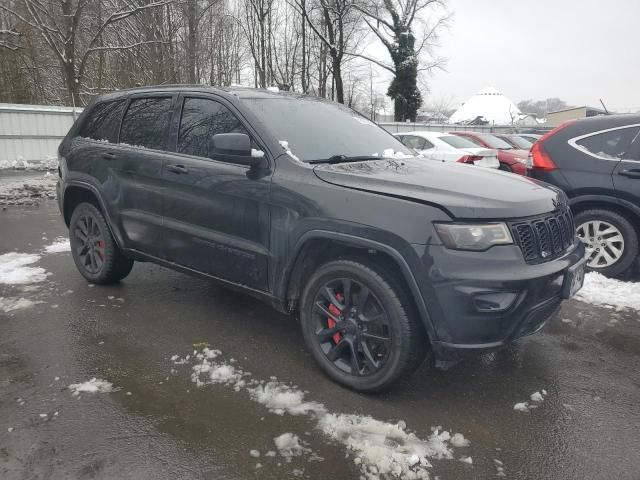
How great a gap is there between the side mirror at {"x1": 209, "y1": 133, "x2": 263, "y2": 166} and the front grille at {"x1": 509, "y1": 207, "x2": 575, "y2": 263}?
5.37ft

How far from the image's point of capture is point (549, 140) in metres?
5.77

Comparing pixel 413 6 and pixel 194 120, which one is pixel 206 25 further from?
pixel 194 120

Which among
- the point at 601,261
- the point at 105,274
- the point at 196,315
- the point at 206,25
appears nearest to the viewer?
the point at 196,315

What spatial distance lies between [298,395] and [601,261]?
4036mm

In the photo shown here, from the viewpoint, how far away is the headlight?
8.50 feet

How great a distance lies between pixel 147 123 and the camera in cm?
419

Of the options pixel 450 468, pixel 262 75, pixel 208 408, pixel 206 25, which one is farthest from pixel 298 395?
pixel 262 75

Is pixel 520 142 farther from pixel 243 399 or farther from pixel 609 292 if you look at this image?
pixel 243 399

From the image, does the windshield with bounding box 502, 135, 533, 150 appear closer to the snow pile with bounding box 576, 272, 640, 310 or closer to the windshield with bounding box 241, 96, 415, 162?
the snow pile with bounding box 576, 272, 640, 310

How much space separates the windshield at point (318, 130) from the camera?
11.2ft

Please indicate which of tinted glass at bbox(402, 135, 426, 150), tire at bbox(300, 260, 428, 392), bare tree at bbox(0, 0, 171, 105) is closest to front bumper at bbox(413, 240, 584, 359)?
tire at bbox(300, 260, 428, 392)

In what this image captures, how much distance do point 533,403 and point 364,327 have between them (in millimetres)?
1093

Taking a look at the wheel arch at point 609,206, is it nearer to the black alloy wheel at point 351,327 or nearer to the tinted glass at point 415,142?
the black alloy wheel at point 351,327

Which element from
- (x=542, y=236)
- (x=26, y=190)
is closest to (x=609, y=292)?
(x=542, y=236)
